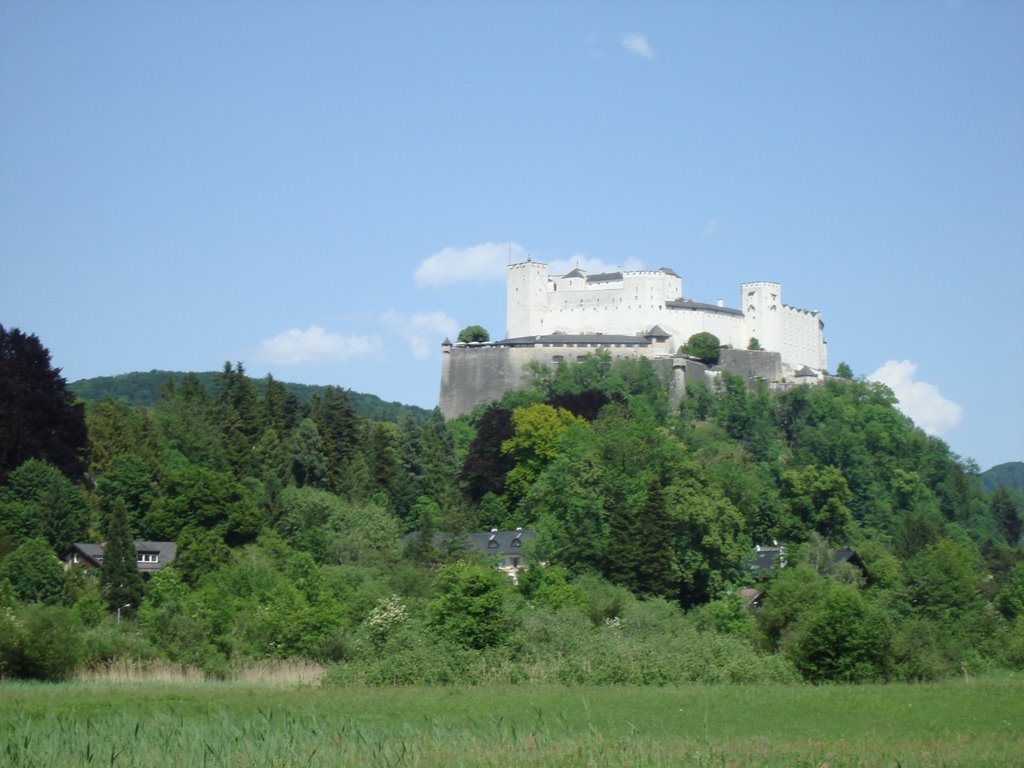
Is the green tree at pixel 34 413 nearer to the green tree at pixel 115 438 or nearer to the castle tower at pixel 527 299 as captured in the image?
the green tree at pixel 115 438

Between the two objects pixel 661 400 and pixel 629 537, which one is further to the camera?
pixel 661 400

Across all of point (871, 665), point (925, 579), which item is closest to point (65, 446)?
point (925, 579)

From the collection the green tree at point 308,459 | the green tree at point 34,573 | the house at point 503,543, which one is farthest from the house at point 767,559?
the green tree at point 34,573

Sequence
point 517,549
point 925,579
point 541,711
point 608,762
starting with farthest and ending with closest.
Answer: point 517,549
point 925,579
point 541,711
point 608,762

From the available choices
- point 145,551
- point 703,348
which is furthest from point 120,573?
point 703,348

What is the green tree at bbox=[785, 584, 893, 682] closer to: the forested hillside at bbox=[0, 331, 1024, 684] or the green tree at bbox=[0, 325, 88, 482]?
the forested hillside at bbox=[0, 331, 1024, 684]

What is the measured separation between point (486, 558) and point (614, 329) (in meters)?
53.6

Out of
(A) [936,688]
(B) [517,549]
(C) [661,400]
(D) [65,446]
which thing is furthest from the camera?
→ (C) [661,400]

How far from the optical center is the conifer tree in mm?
44594

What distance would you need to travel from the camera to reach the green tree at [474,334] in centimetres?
10131

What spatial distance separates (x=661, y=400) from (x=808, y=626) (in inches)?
2242

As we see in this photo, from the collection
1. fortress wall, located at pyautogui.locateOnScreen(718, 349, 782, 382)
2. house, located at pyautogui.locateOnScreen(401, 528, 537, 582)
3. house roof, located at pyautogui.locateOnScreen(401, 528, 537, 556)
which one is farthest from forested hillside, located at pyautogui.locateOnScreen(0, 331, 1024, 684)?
fortress wall, located at pyautogui.locateOnScreen(718, 349, 782, 382)

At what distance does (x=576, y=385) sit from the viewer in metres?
89.5

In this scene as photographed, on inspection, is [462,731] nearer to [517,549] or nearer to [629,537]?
[629,537]
